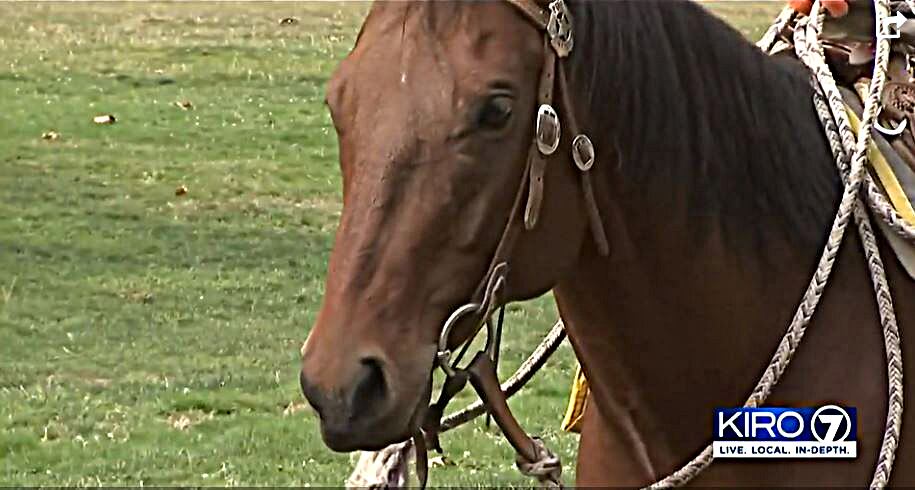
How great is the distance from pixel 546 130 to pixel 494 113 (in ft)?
0.33

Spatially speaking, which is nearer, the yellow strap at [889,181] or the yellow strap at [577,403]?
the yellow strap at [889,181]

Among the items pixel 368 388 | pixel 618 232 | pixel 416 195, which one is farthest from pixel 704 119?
pixel 368 388

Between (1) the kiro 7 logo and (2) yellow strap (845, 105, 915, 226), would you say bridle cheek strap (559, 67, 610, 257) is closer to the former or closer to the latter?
(1) the kiro 7 logo

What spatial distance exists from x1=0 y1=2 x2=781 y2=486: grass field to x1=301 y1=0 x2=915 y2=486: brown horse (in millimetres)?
3042

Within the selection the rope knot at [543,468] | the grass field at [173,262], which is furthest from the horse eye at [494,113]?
the grass field at [173,262]

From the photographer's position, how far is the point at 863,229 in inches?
100

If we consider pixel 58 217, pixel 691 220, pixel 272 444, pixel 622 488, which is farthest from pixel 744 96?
pixel 58 217

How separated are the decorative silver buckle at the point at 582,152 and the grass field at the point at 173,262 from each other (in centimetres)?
337

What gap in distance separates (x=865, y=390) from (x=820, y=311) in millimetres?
151

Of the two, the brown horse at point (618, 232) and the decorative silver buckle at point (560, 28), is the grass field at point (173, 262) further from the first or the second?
the decorative silver buckle at point (560, 28)

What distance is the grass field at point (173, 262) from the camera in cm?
584

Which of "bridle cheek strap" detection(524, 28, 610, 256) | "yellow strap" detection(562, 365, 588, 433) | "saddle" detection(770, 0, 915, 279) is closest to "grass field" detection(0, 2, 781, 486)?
"yellow strap" detection(562, 365, 588, 433)

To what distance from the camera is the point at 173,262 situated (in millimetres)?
8617

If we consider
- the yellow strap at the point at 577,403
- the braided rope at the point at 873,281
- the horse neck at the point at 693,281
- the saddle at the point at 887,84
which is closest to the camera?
the horse neck at the point at 693,281
